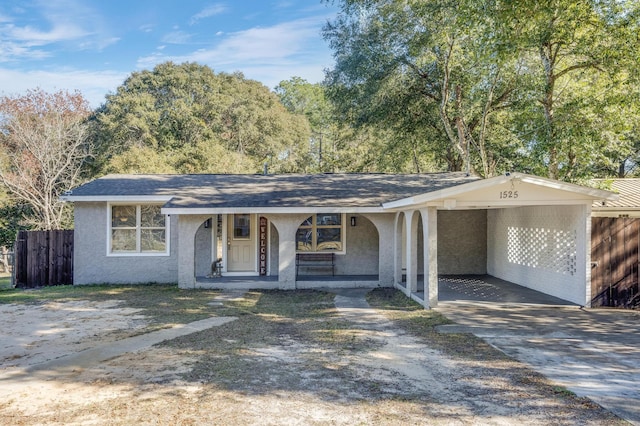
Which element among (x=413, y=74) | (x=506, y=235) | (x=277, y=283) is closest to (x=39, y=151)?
(x=277, y=283)

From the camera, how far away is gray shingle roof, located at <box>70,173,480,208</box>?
39.8 ft

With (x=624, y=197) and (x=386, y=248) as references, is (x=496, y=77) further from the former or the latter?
(x=386, y=248)

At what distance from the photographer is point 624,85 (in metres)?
12.7

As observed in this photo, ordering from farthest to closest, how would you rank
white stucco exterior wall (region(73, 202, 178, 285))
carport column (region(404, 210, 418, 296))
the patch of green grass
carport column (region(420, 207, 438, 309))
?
1. white stucco exterior wall (region(73, 202, 178, 285))
2. carport column (region(404, 210, 418, 296))
3. carport column (region(420, 207, 438, 309))
4. the patch of green grass

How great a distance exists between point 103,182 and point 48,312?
19.4 feet

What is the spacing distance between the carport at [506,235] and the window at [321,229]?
2148mm

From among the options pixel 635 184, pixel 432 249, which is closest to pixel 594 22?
pixel 635 184

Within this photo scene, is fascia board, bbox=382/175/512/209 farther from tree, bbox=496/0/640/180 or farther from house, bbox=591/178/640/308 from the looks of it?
tree, bbox=496/0/640/180

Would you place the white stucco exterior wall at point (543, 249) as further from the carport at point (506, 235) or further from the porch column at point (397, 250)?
the porch column at point (397, 250)

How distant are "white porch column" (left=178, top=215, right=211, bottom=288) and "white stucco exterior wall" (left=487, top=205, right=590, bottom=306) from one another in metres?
8.77

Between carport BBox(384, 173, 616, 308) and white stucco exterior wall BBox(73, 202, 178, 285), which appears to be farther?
white stucco exterior wall BBox(73, 202, 178, 285)

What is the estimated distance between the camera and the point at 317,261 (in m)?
13.4

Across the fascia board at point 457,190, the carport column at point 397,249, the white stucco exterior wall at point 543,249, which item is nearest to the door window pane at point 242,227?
the carport column at point 397,249

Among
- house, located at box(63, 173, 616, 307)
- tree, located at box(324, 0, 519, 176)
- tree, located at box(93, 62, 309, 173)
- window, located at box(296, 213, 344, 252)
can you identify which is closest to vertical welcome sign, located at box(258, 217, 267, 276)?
house, located at box(63, 173, 616, 307)
